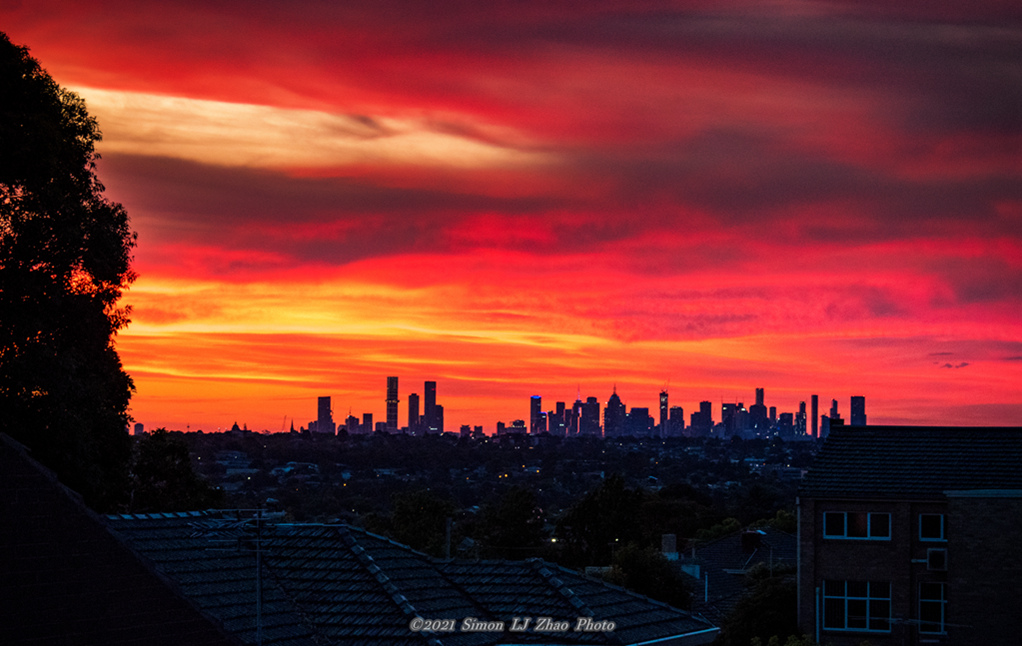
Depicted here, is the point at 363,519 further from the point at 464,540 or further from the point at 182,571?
the point at 182,571

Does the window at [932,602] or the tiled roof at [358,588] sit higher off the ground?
the tiled roof at [358,588]

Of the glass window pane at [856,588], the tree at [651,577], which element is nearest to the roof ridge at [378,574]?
the glass window pane at [856,588]

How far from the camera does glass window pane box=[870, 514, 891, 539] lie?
50844 mm

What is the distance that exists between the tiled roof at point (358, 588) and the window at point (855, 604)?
26460 millimetres

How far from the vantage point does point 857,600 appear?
5088 cm

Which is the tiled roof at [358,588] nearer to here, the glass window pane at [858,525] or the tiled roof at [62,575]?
the tiled roof at [62,575]

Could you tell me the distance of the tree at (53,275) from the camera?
3120 centimetres

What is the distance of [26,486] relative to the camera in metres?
17.6

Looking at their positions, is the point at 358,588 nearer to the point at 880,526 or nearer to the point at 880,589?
the point at 880,526

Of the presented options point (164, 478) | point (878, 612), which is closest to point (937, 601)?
point (878, 612)

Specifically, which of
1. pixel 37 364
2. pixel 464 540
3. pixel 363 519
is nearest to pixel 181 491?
pixel 37 364

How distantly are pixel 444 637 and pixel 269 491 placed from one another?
154903mm

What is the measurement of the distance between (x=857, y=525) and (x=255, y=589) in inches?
1417

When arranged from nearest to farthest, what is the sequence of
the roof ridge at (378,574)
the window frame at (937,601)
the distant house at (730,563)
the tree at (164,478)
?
1. the roof ridge at (378,574)
2. the tree at (164,478)
3. the window frame at (937,601)
4. the distant house at (730,563)
